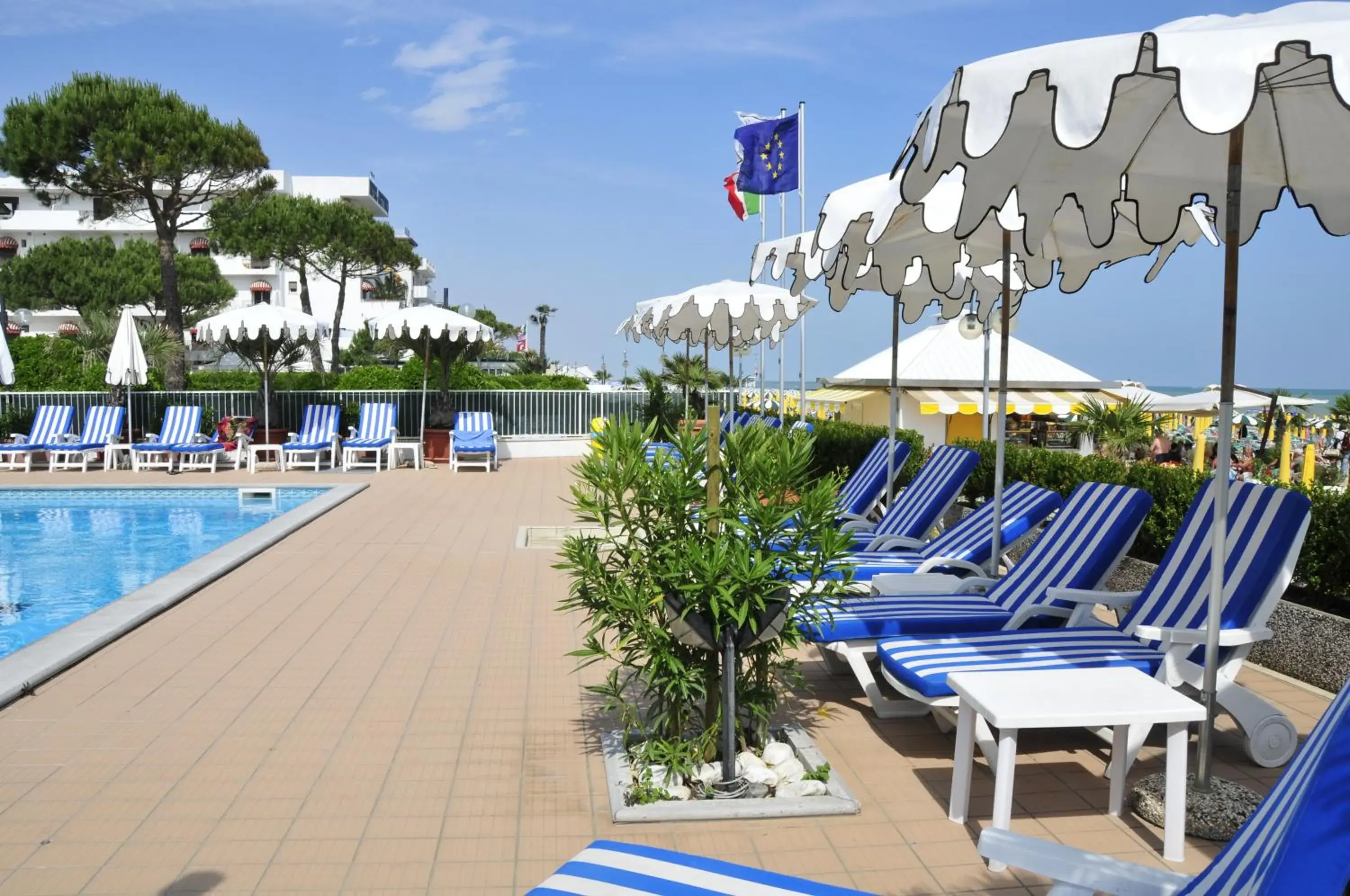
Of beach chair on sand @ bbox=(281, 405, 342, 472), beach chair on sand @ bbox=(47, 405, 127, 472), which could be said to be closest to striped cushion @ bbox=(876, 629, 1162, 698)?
beach chair on sand @ bbox=(281, 405, 342, 472)

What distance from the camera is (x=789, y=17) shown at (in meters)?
10.2

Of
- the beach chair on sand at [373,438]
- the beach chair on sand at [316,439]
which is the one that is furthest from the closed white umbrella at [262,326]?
the beach chair on sand at [373,438]

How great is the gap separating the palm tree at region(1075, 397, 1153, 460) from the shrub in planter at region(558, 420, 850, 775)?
39.9 ft

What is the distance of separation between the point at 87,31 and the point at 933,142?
19731 millimetres

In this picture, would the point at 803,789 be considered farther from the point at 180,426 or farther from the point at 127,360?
the point at 127,360

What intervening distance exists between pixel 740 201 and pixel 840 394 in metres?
3.48

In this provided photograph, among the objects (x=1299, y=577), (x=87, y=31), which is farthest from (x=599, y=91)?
(x=1299, y=577)

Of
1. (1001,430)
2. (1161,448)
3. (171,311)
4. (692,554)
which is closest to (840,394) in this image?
(1161,448)

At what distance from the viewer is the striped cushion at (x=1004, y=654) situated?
12.7 ft

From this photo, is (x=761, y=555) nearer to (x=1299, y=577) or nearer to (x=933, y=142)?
(x=933, y=142)

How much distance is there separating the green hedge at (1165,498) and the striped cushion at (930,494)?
900mm

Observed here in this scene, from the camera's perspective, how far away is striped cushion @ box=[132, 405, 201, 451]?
16.6 meters

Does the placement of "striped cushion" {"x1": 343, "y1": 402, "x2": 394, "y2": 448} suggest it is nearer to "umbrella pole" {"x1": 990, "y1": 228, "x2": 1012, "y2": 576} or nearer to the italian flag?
the italian flag

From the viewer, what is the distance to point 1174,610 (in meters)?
4.32
